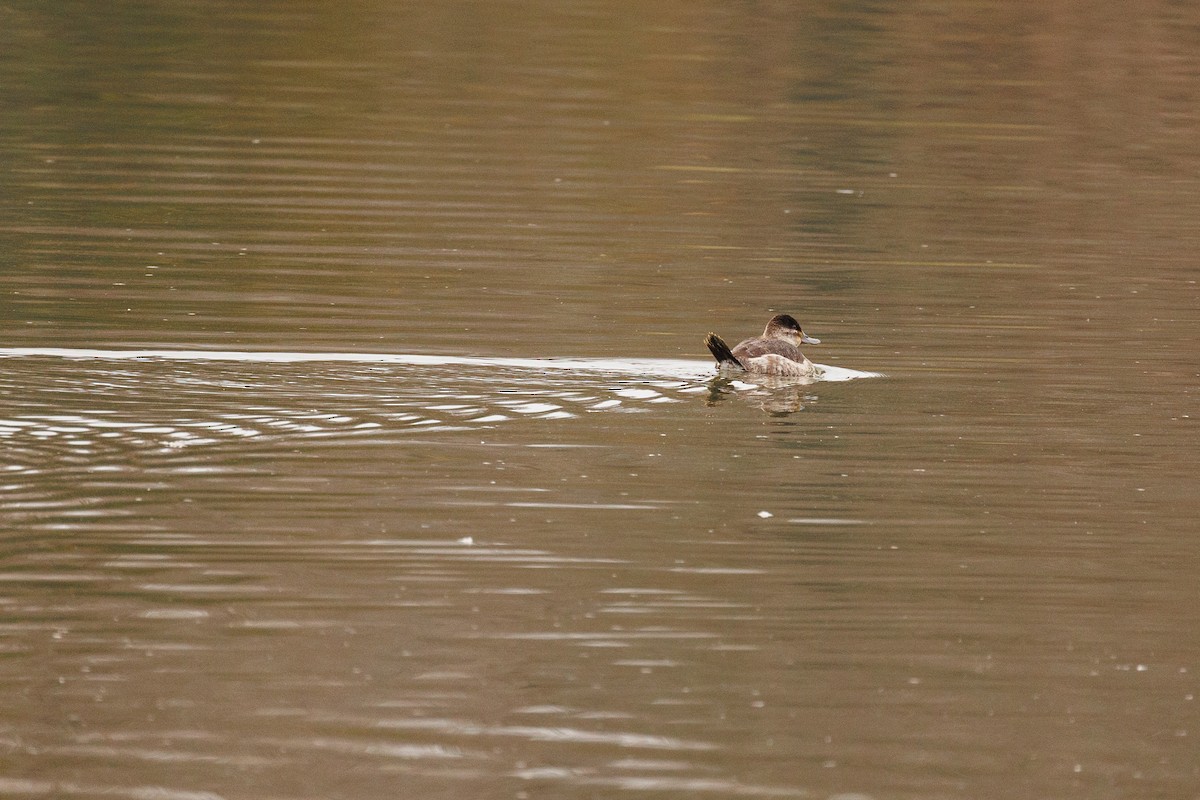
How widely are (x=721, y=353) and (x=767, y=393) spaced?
1.31ft

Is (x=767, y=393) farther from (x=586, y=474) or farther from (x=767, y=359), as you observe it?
(x=586, y=474)

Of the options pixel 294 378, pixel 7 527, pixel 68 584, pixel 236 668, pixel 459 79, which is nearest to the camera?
pixel 236 668

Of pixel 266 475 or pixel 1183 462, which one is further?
pixel 1183 462

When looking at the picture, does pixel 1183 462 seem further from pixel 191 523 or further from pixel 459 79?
pixel 459 79

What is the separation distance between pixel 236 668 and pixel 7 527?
216cm

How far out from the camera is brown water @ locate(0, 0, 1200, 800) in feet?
24.8

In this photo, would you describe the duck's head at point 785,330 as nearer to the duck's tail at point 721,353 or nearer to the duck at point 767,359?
the duck at point 767,359

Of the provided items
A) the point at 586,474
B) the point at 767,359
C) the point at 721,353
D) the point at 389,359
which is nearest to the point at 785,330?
the point at 767,359

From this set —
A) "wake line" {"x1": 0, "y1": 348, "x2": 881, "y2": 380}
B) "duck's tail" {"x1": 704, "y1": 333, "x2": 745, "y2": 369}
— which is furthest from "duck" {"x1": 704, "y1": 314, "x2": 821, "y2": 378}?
"wake line" {"x1": 0, "y1": 348, "x2": 881, "y2": 380}

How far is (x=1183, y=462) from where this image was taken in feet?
39.3

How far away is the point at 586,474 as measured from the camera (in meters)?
11.2

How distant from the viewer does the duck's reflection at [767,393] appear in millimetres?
13633

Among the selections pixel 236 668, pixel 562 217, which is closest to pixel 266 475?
pixel 236 668

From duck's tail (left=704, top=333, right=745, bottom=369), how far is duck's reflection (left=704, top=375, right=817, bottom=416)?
4.1 inches
